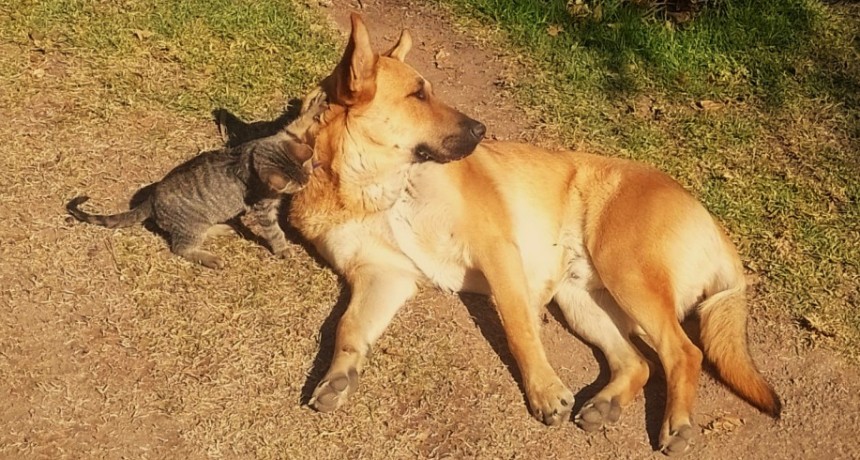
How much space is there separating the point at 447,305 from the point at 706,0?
11.9ft

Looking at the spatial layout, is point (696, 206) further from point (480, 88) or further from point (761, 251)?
point (480, 88)

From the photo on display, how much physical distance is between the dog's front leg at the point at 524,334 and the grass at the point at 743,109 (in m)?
1.55

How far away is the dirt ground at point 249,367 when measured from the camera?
4.17 meters

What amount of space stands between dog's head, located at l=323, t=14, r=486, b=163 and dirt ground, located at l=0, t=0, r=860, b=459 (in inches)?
33.5

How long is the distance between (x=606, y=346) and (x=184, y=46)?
383cm

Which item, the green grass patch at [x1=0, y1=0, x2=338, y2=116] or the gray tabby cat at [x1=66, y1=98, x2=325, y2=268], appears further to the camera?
the green grass patch at [x1=0, y1=0, x2=338, y2=116]

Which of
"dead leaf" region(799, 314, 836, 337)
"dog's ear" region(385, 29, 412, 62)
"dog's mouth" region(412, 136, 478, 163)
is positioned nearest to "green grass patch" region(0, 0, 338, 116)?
"dog's ear" region(385, 29, 412, 62)

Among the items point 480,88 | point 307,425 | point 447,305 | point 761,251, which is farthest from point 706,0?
point 307,425

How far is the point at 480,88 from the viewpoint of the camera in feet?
21.8

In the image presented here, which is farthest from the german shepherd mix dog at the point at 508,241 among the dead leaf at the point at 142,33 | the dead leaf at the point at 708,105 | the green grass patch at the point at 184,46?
the dead leaf at the point at 142,33

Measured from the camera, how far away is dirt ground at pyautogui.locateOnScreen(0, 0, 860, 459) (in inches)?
164

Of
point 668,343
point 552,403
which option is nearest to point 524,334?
point 552,403

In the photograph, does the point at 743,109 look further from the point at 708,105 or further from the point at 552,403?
the point at 552,403

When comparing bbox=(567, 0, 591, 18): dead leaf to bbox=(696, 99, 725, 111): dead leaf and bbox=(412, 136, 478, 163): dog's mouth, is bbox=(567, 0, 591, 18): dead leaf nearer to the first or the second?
bbox=(696, 99, 725, 111): dead leaf
